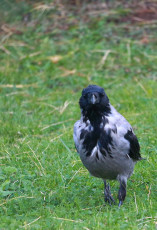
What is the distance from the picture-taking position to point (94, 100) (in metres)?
4.53

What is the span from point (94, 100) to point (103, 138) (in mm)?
394

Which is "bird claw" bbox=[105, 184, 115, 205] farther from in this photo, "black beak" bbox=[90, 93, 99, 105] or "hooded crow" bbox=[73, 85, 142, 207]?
"black beak" bbox=[90, 93, 99, 105]

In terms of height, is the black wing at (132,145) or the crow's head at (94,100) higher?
the crow's head at (94,100)

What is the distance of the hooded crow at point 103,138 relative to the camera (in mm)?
4621

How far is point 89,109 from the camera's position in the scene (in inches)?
184

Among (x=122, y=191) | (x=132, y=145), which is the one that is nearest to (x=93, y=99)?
(x=132, y=145)

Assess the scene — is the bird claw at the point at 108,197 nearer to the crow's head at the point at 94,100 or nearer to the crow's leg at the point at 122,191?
the crow's leg at the point at 122,191

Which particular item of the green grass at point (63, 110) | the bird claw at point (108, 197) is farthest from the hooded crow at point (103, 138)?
the green grass at point (63, 110)

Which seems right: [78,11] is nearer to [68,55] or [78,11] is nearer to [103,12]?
[103,12]

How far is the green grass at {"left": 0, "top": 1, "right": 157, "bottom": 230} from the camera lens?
4602mm

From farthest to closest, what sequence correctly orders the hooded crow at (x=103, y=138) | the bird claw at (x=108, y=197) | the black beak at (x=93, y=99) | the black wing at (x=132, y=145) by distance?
the bird claw at (x=108, y=197) < the black wing at (x=132, y=145) < the hooded crow at (x=103, y=138) < the black beak at (x=93, y=99)

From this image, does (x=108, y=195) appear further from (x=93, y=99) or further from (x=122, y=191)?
(x=93, y=99)

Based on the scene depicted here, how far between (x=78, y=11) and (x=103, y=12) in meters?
0.65

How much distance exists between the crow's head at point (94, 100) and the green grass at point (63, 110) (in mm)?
946
